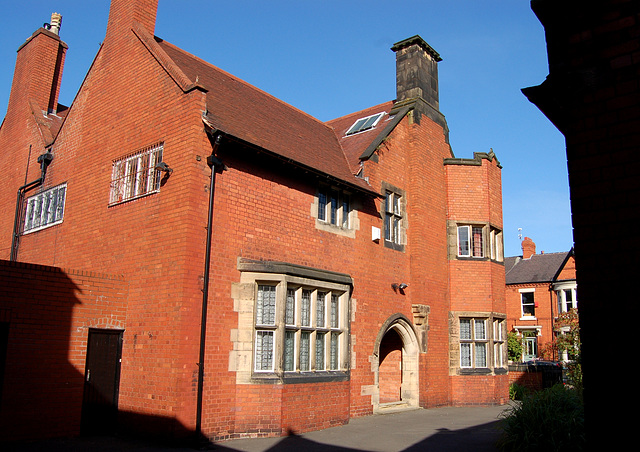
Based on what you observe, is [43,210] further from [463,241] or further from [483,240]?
[483,240]

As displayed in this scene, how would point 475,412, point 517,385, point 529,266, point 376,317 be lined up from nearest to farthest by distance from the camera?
point 376,317, point 475,412, point 517,385, point 529,266

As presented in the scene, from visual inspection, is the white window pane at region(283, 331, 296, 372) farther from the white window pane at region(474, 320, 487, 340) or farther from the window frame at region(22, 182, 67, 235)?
the white window pane at region(474, 320, 487, 340)

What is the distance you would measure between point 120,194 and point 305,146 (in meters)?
5.02

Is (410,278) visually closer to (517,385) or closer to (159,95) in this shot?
(517,385)

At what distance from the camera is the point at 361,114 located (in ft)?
66.0

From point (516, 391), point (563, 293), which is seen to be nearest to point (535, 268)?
point (563, 293)

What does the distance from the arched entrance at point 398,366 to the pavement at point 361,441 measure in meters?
2.09

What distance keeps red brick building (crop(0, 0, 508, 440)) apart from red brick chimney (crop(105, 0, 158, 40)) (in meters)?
0.05

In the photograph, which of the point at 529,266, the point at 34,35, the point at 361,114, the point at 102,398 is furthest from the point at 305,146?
the point at 529,266

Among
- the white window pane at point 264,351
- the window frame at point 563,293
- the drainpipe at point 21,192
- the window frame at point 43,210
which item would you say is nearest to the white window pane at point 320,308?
the white window pane at point 264,351

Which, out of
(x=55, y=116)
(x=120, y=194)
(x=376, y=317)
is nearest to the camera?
(x=120, y=194)

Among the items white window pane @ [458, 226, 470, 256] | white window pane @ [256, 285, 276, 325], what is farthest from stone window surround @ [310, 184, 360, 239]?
white window pane @ [458, 226, 470, 256]

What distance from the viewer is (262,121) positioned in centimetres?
1331

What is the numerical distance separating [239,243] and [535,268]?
109 feet
